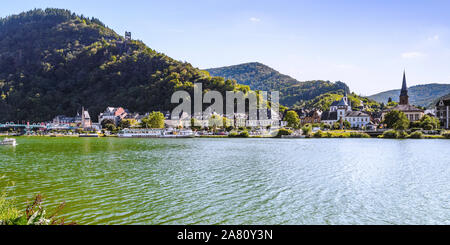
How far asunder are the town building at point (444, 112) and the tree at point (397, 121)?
1191 inches

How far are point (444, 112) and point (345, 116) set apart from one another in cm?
3461

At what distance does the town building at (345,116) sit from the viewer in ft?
418

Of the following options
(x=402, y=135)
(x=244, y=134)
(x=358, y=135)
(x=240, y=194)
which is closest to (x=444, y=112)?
(x=402, y=135)

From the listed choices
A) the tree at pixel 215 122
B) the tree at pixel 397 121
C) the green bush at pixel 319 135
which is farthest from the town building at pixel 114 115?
the tree at pixel 397 121

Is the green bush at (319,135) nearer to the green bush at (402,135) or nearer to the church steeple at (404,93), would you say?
the green bush at (402,135)

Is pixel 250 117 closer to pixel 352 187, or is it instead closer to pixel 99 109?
pixel 99 109

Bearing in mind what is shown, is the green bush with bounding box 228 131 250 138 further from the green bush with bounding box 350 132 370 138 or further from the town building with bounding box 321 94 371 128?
the town building with bounding box 321 94 371 128

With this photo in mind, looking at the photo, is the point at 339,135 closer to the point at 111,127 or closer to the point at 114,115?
the point at 111,127

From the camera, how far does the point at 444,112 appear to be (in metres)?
111

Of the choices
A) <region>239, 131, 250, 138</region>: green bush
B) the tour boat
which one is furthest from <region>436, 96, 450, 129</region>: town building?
the tour boat

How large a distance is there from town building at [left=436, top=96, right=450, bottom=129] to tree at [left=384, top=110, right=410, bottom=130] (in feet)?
99.3

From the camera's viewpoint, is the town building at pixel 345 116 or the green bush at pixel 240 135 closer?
the green bush at pixel 240 135

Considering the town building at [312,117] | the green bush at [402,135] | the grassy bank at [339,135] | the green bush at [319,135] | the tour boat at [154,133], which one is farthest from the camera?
the town building at [312,117]
